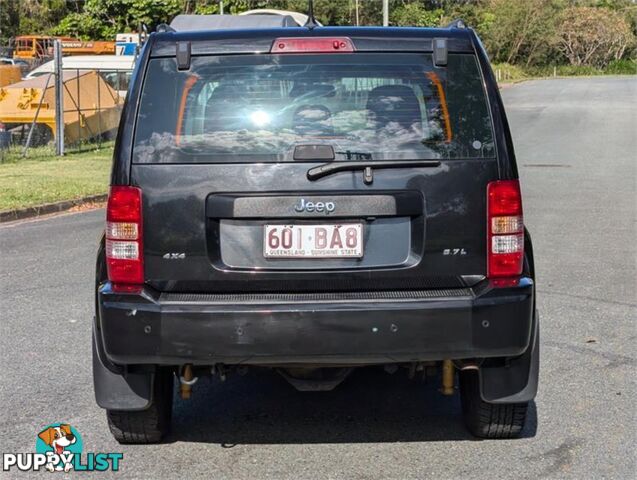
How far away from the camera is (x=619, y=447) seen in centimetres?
474

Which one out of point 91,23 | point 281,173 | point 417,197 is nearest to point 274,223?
point 281,173

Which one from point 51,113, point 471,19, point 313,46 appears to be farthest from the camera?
point 471,19

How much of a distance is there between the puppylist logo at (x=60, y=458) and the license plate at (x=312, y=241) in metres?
1.24

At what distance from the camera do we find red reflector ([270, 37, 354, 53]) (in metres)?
4.31

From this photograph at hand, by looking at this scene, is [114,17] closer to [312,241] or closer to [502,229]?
[312,241]

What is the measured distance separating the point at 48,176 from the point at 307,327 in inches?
534

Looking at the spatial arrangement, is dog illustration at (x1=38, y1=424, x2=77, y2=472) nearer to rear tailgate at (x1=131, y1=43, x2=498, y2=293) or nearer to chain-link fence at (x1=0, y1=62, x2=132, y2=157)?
rear tailgate at (x1=131, y1=43, x2=498, y2=293)

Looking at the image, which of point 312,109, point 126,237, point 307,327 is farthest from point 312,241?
point 126,237

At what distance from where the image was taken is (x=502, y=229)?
4258 mm

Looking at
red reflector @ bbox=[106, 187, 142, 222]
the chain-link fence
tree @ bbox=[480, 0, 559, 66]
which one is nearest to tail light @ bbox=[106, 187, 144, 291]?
red reflector @ bbox=[106, 187, 142, 222]

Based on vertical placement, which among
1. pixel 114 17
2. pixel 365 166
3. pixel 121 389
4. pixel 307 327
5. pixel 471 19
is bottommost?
pixel 471 19

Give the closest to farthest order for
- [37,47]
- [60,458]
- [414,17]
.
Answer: [60,458] → [37,47] → [414,17]

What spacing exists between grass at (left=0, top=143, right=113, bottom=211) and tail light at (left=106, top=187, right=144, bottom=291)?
370 inches

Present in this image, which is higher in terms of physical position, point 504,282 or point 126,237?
point 126,237
